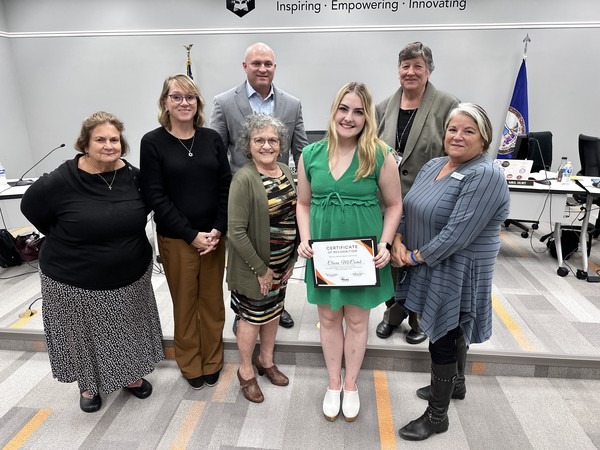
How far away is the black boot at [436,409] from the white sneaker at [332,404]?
31cm

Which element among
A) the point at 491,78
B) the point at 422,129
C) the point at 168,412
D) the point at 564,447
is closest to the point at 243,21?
the point at 491,78

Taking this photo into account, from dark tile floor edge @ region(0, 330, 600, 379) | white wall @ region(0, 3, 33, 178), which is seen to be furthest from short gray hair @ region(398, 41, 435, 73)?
white wall @ region(0, 3, 33, 178)

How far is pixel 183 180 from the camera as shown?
65.7 inches

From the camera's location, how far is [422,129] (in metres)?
1.92

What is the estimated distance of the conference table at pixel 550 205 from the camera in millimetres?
3398

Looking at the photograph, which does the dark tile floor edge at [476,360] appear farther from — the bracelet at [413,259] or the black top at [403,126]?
the black top at [403,126]

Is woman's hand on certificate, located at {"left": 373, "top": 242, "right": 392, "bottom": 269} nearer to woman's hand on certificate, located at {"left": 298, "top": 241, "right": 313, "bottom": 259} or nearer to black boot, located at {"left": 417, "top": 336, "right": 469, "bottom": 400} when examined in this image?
woman's hand on certificate, located at {"left": 298, "top": 241, "right": 313, "bottom": 259}

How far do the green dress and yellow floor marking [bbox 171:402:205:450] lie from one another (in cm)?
92

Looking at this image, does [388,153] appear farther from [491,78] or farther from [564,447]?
[491,78]

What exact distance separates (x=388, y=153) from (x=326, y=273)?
1.79ft

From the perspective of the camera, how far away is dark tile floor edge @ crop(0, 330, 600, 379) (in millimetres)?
2123

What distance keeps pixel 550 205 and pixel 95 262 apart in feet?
12.1

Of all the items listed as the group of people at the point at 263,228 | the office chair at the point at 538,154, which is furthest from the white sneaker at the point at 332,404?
the office chair at the point at 538,154

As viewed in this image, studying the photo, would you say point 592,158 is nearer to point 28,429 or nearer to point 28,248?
point 28,429
